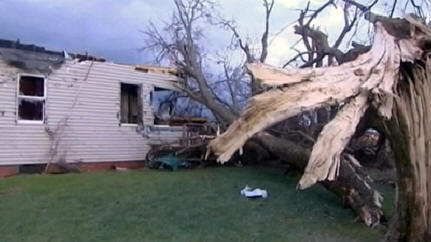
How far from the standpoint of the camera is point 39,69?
14.9m

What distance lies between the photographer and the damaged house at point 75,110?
14430mm

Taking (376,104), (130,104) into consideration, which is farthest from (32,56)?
(376,104)

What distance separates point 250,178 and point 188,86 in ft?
19.5

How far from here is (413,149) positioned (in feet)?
17.2

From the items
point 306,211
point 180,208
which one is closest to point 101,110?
point 180,208

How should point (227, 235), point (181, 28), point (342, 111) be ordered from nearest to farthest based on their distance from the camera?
point (342, 111) < point (227, 235) < point (181, 28)

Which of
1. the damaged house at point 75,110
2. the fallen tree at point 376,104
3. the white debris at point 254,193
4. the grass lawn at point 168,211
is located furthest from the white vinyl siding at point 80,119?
the fallen tree at point 376,104

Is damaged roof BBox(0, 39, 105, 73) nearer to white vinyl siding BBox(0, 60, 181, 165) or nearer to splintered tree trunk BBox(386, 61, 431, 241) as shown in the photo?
white vinyl siding BBox(0, 60, 181, 165)

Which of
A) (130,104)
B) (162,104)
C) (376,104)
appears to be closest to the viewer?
(376,104)

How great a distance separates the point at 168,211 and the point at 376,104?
19.5ft

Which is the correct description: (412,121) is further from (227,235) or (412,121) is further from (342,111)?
(227,235)

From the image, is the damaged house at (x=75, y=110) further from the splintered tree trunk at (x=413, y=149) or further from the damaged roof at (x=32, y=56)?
the splintered tree trunk at (x=413, y=149)

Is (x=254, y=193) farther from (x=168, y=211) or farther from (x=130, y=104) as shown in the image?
(x=130, y=104)

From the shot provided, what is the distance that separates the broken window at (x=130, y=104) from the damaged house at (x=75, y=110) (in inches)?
1.3
